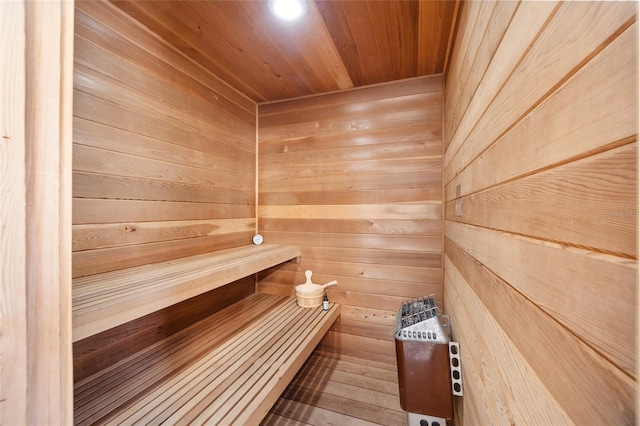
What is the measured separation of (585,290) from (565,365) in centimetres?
12

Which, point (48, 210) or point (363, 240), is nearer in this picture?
point (48, 210)

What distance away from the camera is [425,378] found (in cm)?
126

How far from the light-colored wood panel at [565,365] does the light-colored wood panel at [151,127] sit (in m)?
1.71

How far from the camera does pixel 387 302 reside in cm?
202

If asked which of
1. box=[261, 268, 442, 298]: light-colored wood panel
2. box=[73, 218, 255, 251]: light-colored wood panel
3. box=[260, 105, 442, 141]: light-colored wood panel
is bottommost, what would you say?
box=[261, 268, 442, 298]: light-colored wood panel

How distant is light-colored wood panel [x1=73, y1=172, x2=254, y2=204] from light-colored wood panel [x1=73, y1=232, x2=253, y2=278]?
27cm

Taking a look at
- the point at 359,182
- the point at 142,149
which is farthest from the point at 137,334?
the point at 359,182

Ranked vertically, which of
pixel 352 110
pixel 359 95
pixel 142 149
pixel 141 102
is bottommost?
pixel 142 149

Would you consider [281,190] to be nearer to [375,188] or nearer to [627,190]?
[375,188]

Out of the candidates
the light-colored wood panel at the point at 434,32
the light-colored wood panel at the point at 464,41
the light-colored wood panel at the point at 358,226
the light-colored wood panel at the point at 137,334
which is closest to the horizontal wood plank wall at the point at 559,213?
the light-colored wood panel at the point at 464,41

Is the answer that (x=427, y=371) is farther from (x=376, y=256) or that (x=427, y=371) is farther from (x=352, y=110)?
(x=352, y=110)

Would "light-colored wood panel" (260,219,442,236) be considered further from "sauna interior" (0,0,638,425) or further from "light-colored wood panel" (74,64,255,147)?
"light-colored wood panel" (74,64,255,147)

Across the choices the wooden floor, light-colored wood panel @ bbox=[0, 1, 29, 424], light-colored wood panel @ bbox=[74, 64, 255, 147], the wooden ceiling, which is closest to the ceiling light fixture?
the wooden ceiling

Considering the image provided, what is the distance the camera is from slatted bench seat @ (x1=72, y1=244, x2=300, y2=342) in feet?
2.64
